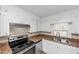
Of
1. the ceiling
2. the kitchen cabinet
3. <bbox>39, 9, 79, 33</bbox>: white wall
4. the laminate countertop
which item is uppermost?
the ceiling

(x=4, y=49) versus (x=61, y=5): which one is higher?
(x=61, y=5)

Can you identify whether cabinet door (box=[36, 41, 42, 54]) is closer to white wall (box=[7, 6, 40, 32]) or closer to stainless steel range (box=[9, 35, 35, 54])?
stainless steel range (box=[9, 35, 35, 54])

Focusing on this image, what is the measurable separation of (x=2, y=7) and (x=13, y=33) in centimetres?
33

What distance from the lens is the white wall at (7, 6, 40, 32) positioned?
88 centimetres

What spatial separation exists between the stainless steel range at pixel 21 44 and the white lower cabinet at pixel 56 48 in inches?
7.5

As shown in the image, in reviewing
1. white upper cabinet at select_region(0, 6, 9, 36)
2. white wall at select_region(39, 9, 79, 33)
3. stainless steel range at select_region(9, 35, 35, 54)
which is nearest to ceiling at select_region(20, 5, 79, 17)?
white wall at select_region(39, 9, 79, 33)

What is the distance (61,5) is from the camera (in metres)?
0.86

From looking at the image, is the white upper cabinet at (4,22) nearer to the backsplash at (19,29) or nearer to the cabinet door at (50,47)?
the backsplash at (19,29)

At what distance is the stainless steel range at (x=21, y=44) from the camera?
0.90 metres

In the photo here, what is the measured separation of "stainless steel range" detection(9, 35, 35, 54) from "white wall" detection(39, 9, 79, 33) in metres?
0.28
